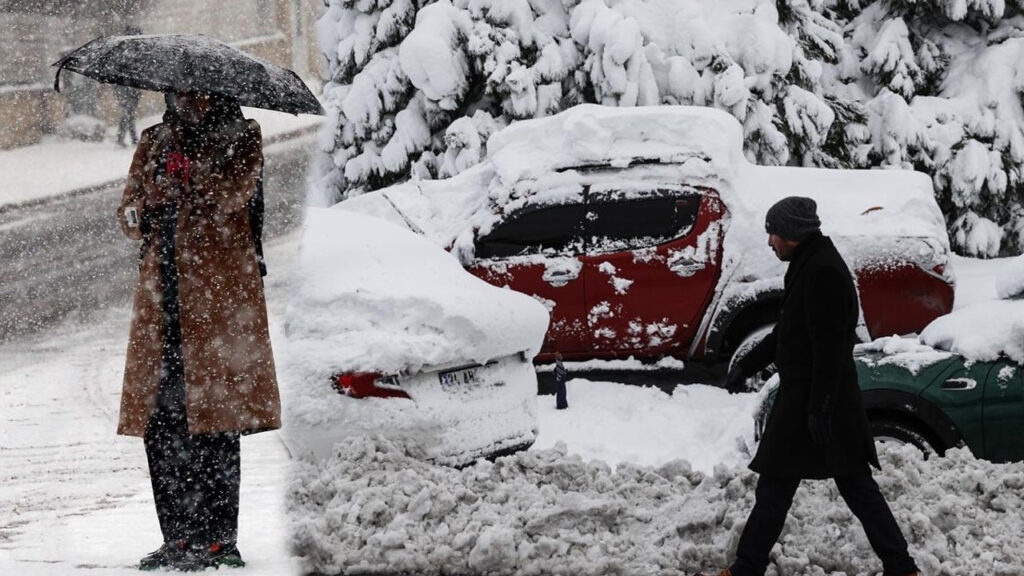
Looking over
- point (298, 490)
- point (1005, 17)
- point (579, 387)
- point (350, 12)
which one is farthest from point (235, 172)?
point (1005, 17)

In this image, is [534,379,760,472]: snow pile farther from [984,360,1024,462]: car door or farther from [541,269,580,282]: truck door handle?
[984,360,1024,462]: car door

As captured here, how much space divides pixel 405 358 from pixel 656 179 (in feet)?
10.9

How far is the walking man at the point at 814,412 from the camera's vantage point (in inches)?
173

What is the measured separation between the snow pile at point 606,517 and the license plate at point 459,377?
16.1 inches

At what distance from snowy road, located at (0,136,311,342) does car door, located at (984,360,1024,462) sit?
8.27 m

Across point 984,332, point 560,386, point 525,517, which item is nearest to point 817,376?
point 525,517

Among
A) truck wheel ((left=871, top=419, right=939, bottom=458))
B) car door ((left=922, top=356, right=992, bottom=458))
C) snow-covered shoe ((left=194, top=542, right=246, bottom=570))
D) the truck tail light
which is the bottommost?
truck wheel ((left=871, top=419, right=939, bottom=458))

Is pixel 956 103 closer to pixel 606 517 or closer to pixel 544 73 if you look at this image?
pixel 544 73

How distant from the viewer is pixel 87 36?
16.1 m

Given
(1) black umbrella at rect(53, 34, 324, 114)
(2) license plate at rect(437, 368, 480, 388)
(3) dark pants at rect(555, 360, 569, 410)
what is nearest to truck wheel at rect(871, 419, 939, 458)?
(2) license plate at rect(437, 368, 480, 388)

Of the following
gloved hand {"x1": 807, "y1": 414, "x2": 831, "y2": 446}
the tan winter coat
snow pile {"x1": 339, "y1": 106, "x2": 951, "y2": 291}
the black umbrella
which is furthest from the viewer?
snow pile {"x1": 339, "y1": 106, "x2": 951, "y2": 291}

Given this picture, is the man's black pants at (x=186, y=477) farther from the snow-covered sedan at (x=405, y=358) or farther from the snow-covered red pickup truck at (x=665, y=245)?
the snow-covered red pickup truck at (x=665, y=245)

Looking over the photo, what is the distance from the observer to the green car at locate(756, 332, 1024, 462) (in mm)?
5754

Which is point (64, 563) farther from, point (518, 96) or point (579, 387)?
point (518, 96)
